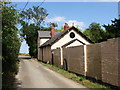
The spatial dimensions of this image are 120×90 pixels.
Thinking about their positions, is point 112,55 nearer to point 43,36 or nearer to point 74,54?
point 74,54

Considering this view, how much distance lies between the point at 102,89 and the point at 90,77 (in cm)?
371

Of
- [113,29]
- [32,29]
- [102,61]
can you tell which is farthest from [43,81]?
[32,29]

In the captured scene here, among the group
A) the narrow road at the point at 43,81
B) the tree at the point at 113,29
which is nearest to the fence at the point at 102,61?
the narrow road at the point at 43,81

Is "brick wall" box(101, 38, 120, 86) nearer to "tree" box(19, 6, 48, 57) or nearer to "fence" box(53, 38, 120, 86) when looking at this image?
"fence" box(53, 38, 120, 86)

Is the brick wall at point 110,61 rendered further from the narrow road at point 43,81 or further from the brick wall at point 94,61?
the narrow road at point 43,81

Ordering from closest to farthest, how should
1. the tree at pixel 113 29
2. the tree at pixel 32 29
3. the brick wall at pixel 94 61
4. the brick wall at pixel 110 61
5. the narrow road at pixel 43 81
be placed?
the brick wall at pixel 110 61
the narrow road at pixel 43 81
the brick wall at pixel 94 61
the tree at pixel 113 29
the tree at pixel 32 29

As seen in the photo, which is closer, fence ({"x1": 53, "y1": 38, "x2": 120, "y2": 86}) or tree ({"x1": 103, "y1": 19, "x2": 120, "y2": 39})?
fence ({"x1": 53, "y1": 38, "x2": 120, "y2": 86})

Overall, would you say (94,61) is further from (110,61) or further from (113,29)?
(113,29)

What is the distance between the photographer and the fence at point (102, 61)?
36.2ft

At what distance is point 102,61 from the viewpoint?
1272 centimetres

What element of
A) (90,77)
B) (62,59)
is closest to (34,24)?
(62,59)

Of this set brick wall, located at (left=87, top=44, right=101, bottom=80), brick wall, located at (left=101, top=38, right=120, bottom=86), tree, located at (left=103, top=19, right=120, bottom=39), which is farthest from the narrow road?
tree, located at (left=103, top=19, right=120, bottom=39)

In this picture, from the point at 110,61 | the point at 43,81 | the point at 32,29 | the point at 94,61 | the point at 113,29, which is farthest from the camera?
the point at 32,29

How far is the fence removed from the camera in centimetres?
1103
